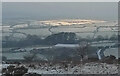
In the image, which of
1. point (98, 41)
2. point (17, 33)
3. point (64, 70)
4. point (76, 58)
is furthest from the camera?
point (17, 33)

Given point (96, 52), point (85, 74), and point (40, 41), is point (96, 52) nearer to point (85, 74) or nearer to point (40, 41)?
point (40, 41)

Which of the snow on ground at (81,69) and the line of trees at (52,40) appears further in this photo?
the line of trees at (52,40)

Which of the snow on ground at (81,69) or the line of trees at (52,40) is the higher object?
the snow on ground at (81,69)

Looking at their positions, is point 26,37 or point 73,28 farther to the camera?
point 73,28

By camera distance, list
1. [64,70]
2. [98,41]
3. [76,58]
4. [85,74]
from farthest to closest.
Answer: [98,41] < [76,58] < [64,70] < [85,74]

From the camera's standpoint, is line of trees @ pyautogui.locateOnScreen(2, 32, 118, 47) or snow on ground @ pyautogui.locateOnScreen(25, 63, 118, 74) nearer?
snow on ground @ pyautogui.locateOnScreen(25, 63, 118, 74)

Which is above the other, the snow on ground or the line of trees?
the snow on ground

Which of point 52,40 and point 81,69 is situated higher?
point 81,69

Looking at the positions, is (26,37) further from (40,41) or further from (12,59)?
(12,59)

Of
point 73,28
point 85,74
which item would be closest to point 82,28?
point 73,28

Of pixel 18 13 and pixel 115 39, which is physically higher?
pixel 18 13

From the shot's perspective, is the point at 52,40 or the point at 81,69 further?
the point at 52,40
